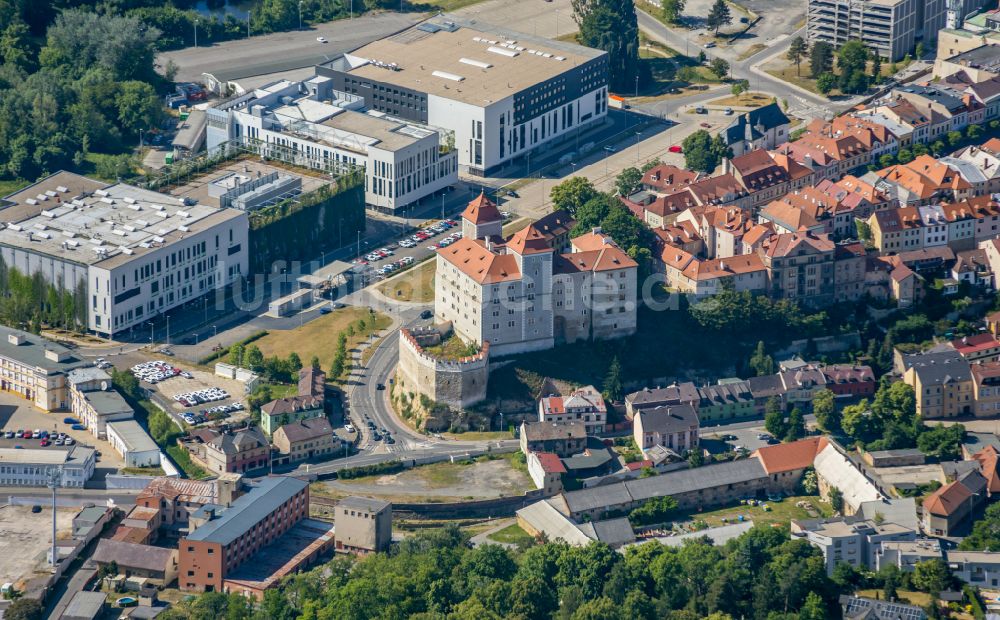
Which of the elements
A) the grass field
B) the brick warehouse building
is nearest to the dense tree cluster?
the grass field

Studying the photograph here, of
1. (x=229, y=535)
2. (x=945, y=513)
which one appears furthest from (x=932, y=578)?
(x=229, y=535)

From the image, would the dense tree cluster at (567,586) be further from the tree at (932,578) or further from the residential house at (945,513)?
the residential house at (945,513)

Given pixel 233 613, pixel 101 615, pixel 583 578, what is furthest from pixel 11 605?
pixel 583 578

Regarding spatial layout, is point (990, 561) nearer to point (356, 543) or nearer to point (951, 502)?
point (951, 502)

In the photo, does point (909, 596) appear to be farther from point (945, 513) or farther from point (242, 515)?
point (242, 515)

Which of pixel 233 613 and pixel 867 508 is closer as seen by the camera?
pixel 233 613

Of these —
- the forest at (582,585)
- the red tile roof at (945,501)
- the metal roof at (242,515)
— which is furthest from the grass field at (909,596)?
the metal roof at (242,515)

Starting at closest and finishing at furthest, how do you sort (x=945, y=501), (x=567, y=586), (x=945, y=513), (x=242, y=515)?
(x=567, y=586), (x=242, y=515), (x=945, y=513), (x=945, y=501)
